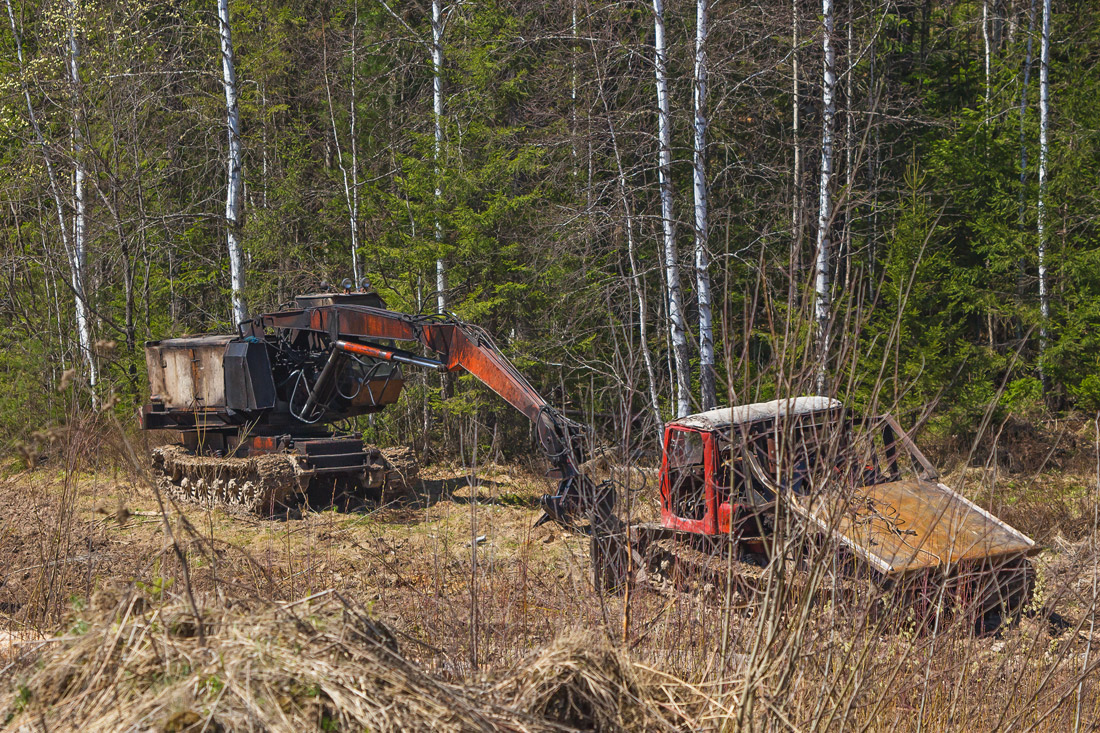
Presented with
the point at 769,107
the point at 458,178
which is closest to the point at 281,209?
the point at 458,178

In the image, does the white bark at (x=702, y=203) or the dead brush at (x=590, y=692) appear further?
the white bark at (x=702, y=203)

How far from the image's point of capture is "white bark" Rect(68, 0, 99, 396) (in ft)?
59.5

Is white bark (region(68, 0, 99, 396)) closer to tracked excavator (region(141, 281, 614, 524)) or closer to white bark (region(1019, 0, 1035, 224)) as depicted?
tracked excavator (region(141, 281, 614, 524))

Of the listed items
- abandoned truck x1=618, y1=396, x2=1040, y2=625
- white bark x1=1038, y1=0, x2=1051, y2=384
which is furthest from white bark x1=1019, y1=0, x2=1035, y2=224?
abandoned truck x1=618, y1=396, x2=1040, y2=625

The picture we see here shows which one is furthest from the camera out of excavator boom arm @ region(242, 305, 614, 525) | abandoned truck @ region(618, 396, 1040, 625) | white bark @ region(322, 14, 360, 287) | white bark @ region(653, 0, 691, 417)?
white bark @ region(322, 14, 360, 287)

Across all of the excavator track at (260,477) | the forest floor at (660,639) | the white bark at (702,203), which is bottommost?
the excavator track at (260,477)

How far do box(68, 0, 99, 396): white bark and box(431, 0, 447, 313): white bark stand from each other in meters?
6.35

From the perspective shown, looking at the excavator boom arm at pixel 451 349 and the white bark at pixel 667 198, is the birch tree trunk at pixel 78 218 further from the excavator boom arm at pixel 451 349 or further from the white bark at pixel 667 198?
the white bark at pixel 667 198

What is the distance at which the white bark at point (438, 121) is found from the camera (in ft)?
55.0

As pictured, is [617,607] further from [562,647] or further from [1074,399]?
[1074,399]

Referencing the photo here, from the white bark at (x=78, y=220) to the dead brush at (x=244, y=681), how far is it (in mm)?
15898

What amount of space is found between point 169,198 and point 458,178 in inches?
382

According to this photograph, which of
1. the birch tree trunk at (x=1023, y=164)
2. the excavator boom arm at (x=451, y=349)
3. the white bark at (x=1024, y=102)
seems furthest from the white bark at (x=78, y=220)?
the white bark at (x=1024, y=102)

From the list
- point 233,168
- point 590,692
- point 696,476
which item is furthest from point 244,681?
point 233,168
